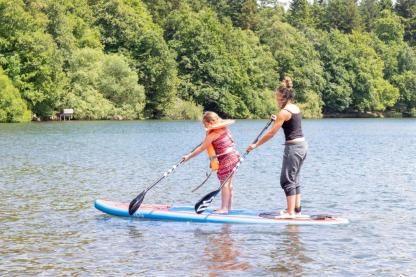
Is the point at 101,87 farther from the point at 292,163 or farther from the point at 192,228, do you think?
the point at 292,163

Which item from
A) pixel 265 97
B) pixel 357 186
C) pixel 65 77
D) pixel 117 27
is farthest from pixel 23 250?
pixel 265 97

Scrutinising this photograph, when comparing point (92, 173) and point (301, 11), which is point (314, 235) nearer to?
point (92, 173)

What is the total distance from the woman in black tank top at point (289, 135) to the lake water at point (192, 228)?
1012mm

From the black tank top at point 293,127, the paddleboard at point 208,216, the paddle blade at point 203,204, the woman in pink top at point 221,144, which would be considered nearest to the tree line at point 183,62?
the paddleboard at point 208,216

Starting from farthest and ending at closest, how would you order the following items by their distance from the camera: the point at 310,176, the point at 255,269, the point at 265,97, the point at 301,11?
the point at 301,11 → the point at 265,97 → the point at 310,176 → the point at 255,269

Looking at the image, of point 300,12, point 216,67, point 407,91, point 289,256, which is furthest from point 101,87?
point 300,12

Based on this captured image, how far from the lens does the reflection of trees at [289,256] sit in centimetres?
1142

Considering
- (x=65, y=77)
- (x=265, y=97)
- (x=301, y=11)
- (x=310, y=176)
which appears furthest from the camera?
(x=301, y=11)

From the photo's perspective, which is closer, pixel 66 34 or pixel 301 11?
pixel 66 34

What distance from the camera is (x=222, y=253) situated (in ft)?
41.1

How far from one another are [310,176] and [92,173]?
7.75m

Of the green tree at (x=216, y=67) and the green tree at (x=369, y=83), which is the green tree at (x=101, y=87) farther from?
the green tree at (x=369, y=83)

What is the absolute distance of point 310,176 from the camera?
26297 millimetres

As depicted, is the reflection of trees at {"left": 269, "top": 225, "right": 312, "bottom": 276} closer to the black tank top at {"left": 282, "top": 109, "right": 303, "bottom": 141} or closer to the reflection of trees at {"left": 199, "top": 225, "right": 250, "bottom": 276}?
the reflection of trees at {"left": 199, "top": 225, "right": 250, "bottom": 276}
